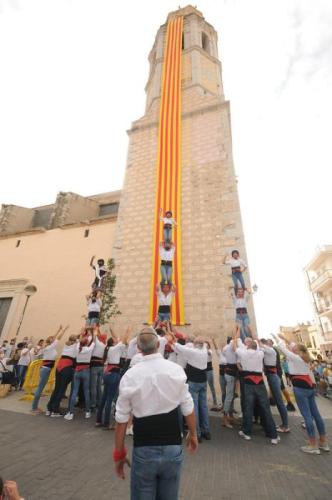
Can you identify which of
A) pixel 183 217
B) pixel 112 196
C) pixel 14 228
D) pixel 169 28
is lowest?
pixel 183 217

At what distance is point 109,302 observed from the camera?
429 inches

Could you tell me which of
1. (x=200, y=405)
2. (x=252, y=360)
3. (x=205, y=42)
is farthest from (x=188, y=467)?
(x=205, y=42)

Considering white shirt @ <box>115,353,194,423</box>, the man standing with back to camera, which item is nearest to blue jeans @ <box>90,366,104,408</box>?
the man standing with back to camera

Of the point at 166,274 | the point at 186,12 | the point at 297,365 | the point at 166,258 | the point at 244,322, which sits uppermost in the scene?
the point at 186,12

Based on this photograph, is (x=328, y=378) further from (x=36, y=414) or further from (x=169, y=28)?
(x=169, y=28)

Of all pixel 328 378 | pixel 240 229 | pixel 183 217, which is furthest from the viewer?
pixel 183 217

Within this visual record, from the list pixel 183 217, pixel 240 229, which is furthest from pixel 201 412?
pixel 183 217

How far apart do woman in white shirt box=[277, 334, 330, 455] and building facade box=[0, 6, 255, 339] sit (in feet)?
15.4

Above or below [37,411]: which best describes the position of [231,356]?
above

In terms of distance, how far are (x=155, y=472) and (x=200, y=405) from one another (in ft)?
11.5

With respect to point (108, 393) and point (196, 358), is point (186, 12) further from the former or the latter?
point (108, 393)

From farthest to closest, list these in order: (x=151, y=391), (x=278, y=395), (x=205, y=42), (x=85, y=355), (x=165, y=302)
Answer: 1. (x=205, y=42)
2. (x=165, y=302)
3. (x=85, y=355)
4. (x=278, y=395)
5. (x=151, y=391)

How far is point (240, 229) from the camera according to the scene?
430 inches

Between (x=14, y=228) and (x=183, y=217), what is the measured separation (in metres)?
14.4
